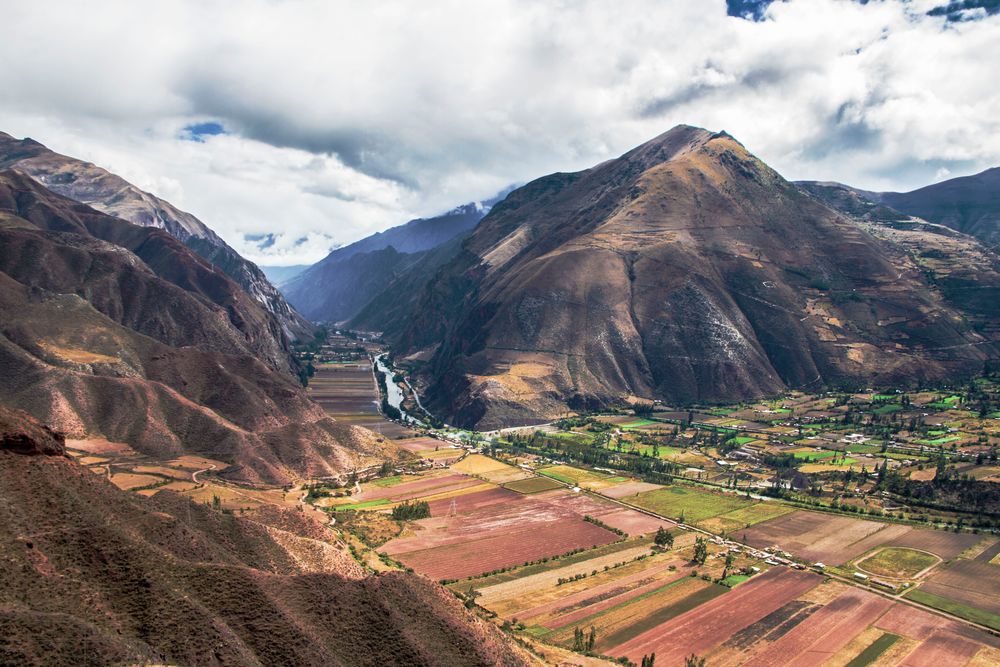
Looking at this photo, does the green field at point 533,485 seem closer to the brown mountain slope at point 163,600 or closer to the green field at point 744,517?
the green field at point 744,517

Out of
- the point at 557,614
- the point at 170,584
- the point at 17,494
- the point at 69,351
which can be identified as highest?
the point at 69,351

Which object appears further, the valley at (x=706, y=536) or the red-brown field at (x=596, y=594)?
the red-brown field at (x=596, y=594)

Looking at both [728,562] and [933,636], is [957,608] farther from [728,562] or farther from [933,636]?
[728,562]

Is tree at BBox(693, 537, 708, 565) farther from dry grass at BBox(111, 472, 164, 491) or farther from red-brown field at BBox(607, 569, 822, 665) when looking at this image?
dry grass at BBox(111, 472, 164, 491)

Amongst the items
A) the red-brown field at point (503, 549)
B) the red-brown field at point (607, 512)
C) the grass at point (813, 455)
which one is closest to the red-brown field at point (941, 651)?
the red-brown field at point (607, 512)

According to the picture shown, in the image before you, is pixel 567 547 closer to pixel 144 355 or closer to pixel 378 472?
pixel 378 472

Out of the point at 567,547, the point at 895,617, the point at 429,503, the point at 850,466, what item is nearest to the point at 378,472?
the point at 429,503

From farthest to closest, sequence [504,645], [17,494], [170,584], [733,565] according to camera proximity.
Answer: [733,565] → [504,645] → [17,494] → [170,584]

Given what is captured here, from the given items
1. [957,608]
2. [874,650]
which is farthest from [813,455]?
[874,650]
